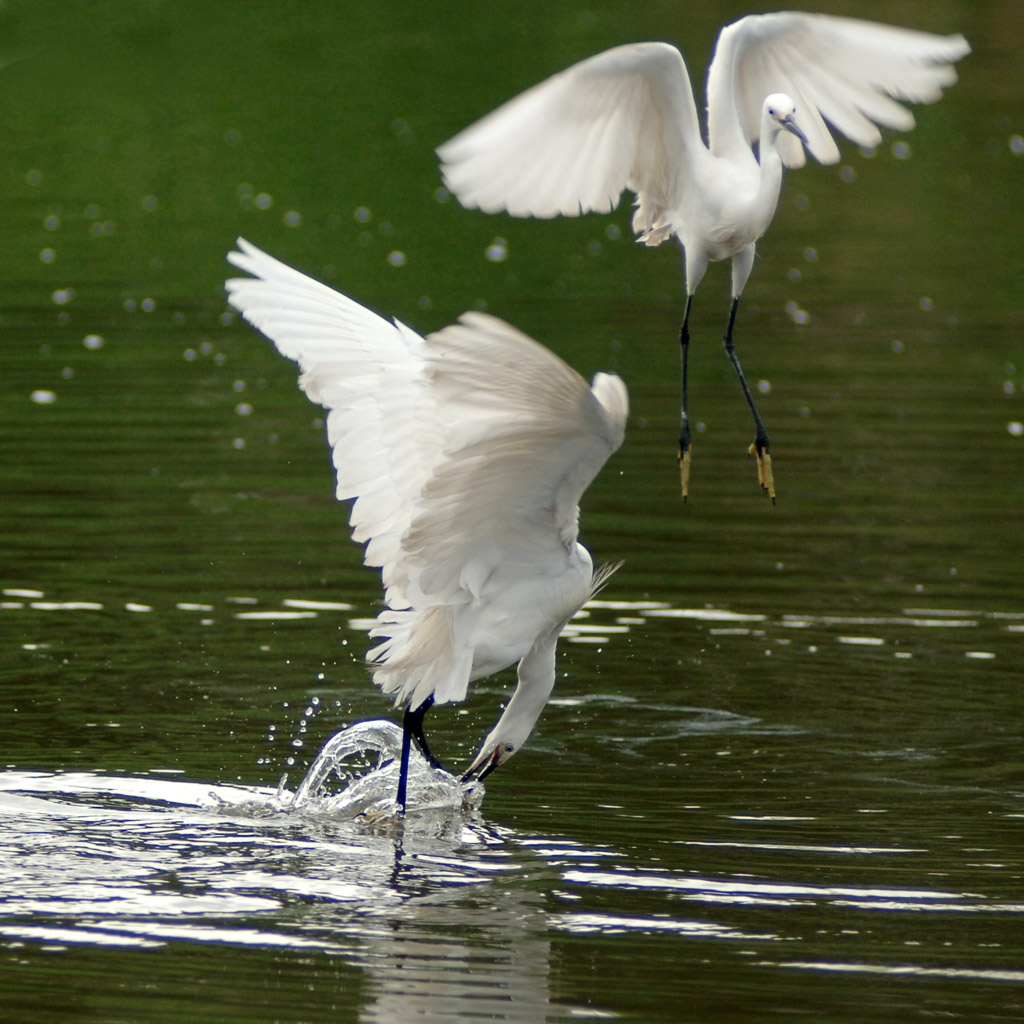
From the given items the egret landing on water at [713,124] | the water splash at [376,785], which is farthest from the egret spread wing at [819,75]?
the water splash at [376,785]

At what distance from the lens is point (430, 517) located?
24.5ft

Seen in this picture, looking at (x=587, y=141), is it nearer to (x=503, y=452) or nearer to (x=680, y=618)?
(x=503, y=452)

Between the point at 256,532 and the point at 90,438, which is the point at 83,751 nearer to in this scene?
the point at 256,532

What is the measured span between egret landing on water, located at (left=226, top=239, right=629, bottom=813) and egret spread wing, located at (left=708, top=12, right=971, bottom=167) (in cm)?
172

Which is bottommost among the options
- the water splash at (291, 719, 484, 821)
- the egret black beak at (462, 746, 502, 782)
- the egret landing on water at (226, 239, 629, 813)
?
the water splash at (291, 719, 484, 821)

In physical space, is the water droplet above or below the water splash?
above

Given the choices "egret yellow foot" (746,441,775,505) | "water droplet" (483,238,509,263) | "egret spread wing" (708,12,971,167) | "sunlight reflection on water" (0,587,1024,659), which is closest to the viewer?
"egret yellow foot" (746,441,775,505)

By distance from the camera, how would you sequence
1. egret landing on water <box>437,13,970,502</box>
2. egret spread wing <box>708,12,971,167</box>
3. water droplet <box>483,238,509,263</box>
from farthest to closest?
water droplet <box>483,238,509,263</box>, egret spread wing <box>708,12,971,167</box>, egret landing on water <box>437,13,970,502</box>

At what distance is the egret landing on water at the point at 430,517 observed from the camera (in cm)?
743

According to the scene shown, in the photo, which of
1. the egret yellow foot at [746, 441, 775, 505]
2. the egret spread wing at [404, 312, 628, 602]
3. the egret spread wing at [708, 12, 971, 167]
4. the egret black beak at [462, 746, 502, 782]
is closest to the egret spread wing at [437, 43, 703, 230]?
the egret spread wing at [708, 12, 971, 167]

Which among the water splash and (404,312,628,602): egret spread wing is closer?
(404,312,628,602): egret spread wing

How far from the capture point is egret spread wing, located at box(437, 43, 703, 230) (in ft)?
24.7

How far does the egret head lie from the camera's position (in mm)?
8469

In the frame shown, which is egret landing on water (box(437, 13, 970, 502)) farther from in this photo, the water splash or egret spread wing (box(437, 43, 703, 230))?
the water splash
